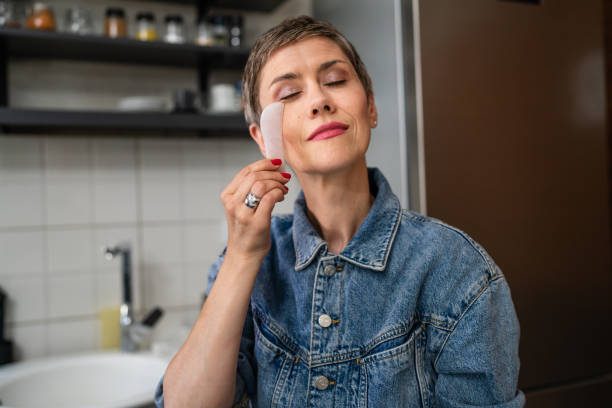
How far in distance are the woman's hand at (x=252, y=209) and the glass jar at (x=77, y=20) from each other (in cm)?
99

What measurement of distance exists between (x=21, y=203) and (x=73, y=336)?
1.51 feet

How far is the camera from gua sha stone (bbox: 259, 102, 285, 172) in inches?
29.9

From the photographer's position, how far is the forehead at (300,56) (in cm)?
80

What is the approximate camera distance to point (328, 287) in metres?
0.79

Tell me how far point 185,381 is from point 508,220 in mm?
882

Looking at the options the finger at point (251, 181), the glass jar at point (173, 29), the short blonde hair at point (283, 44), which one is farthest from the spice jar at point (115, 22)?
the finger at point (251, 181)

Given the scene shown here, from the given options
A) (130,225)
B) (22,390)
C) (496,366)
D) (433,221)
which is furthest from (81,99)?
(496,366)

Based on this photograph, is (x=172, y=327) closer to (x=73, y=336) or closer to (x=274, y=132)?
(x=73, y=336)

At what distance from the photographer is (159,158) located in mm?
1653

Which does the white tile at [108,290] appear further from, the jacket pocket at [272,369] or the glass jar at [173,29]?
the jacket pocket at [272,369]

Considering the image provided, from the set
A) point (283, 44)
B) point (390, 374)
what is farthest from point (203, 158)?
point (390, 374)

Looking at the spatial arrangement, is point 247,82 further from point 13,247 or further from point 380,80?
point 13,247

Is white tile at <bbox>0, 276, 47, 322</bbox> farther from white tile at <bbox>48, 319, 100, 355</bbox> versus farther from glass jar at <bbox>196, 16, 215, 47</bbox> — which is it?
glass jar at <bbox>196, 16, 215, 47</bbox>

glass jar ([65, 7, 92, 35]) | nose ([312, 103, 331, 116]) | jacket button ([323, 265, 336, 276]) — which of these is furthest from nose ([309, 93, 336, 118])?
glass jar ([65, 7, 92, 35])
